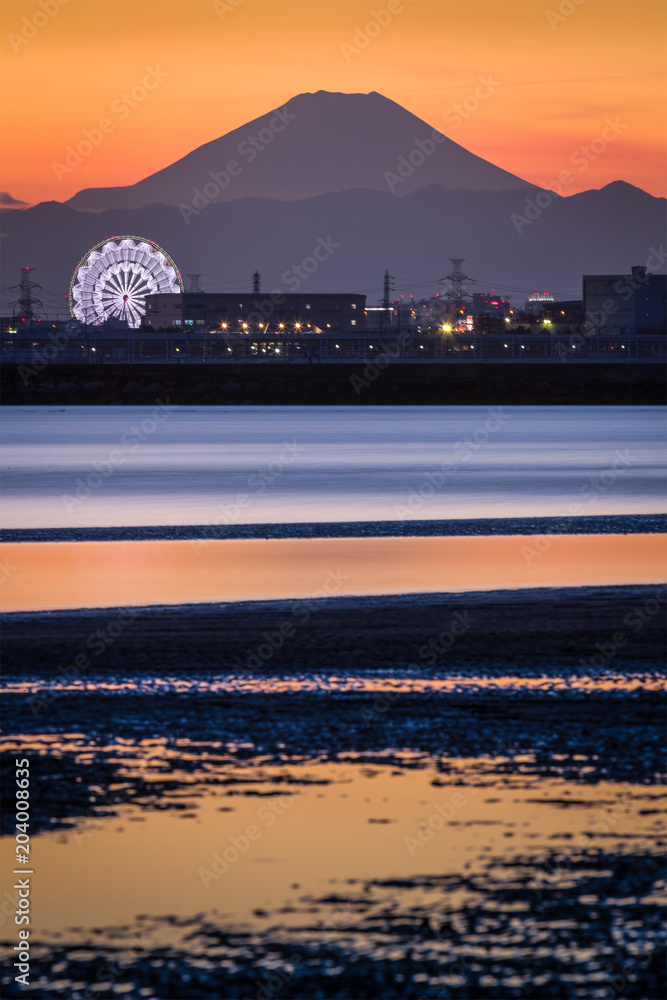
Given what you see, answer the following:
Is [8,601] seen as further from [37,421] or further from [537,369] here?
[537,369]

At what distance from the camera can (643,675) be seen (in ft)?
39.9

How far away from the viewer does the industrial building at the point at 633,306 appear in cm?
18012

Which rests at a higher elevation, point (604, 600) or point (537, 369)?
point (537, 369)

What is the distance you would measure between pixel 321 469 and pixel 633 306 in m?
147

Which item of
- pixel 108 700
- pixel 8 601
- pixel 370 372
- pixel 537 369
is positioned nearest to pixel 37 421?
pixel 370 372

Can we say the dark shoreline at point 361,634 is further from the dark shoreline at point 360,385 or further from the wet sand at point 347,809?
the dark shoreline at point 360,385

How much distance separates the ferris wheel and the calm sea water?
81.3 m

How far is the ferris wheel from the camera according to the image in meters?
164

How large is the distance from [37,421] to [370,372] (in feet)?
93.0

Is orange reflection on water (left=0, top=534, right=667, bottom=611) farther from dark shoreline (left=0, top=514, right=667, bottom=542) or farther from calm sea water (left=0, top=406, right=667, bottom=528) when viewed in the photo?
calm sea water (left=0, top=406, right=667, bottom=528)

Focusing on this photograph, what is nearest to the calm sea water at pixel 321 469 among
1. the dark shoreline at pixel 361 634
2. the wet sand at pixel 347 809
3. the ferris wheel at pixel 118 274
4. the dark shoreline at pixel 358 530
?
the dark shoreline at pixel 358 530

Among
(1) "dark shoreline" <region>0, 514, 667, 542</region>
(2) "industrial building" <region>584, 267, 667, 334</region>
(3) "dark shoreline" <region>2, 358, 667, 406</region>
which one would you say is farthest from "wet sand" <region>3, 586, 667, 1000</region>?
(2) "industrial building" <region>584, 267, 667, 334</region>

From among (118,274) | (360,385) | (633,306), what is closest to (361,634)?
(360,385)

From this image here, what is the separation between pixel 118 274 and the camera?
163625 mm
